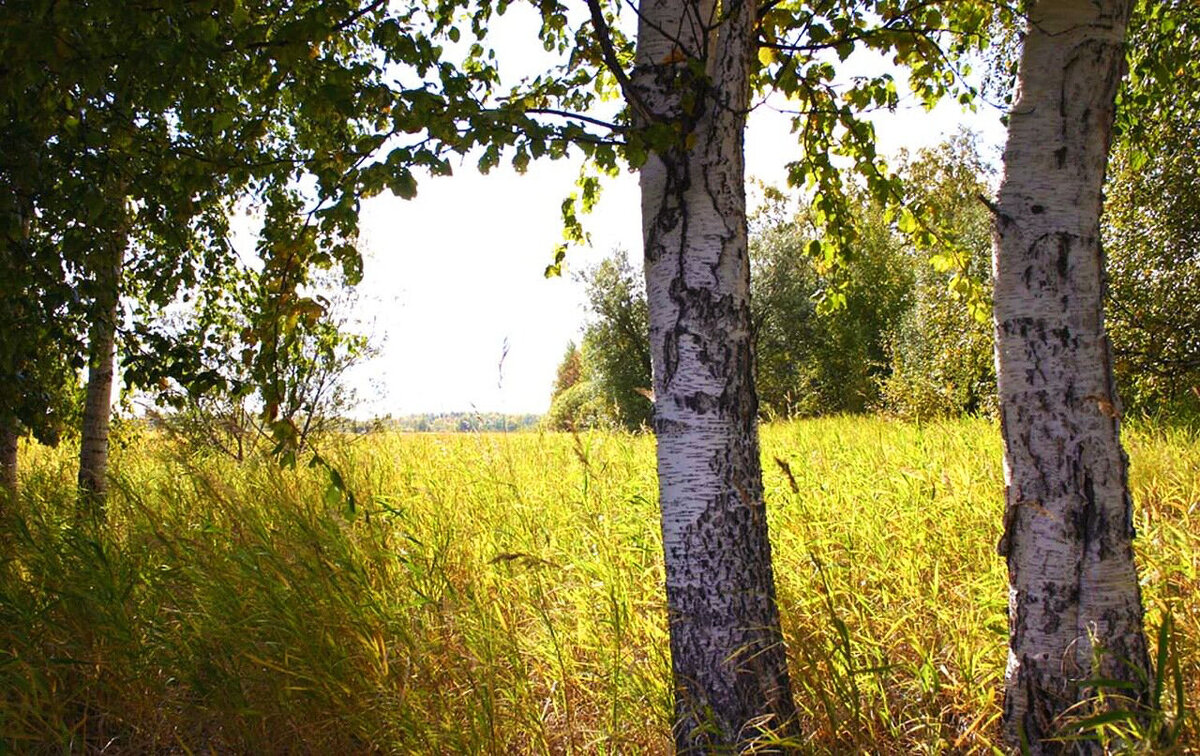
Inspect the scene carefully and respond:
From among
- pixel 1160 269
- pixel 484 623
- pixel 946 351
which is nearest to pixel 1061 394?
pixel 484 623

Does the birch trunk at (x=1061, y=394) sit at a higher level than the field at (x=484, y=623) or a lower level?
higher

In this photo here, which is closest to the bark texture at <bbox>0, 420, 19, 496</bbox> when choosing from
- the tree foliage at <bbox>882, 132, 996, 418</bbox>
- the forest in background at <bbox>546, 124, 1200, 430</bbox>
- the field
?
the field

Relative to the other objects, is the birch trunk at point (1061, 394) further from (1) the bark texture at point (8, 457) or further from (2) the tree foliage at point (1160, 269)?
(2) the tree foliage at point (1160, 269)

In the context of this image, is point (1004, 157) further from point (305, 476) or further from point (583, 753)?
point (305, 476)

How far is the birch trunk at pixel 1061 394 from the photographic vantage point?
211cm

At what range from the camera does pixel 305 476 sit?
213 inches

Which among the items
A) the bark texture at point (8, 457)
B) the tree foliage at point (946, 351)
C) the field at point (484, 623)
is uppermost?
the tree foliage at point (946, 351)

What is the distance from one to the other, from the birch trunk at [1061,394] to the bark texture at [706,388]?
29.2 inches

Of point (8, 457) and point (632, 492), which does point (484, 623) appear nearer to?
point (632, 492)

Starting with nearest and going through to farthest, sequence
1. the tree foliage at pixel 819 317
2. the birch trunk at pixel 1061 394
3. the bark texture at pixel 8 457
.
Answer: the birch trunk at pixel 1061 394 < the bark texture at pixel 8 457 < the tree foliage at pixel 819 317

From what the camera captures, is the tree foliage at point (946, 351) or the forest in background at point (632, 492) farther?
the tree foliage at point (946, 351)

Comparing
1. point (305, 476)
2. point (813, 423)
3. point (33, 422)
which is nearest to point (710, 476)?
point (33, 422)

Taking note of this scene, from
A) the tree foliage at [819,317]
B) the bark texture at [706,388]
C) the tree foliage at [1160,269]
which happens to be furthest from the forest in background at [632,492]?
the tree foliage at [819,317]

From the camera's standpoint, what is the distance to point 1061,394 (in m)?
2.14
